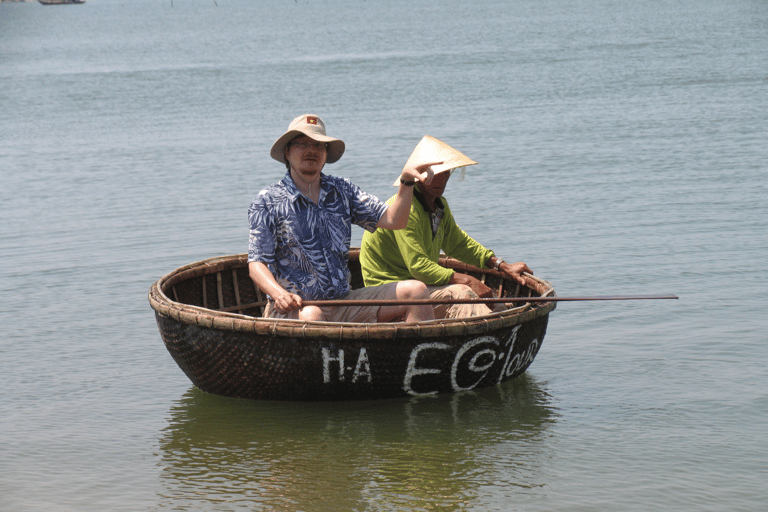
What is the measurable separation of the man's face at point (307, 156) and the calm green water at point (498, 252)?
139cm

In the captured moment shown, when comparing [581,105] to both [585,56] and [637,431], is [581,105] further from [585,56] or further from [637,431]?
[637,431]

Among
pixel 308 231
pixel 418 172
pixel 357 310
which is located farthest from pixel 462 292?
pixel 308 231

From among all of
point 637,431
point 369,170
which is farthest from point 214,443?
point 369,170

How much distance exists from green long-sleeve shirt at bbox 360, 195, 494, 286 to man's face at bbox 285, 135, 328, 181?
1.90 feet

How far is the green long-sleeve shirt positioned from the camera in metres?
6.14

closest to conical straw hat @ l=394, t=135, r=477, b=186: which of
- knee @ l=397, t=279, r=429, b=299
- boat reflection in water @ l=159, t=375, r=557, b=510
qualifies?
knee @ l=397, t=279, r=429, b=299

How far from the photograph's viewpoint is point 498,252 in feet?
32.7

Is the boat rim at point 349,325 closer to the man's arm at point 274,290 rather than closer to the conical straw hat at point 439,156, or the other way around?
the man's arm at point 274,290

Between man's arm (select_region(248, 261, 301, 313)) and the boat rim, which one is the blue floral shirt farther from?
the boat rim

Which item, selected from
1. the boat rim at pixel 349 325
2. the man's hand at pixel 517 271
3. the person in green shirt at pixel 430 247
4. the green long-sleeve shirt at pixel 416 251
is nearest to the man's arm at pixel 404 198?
the person in green shirt at pixel 430 247

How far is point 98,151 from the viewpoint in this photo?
18297mm

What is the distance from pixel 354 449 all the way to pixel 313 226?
127 cm

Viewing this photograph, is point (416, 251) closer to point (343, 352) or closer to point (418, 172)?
point (418, 172)

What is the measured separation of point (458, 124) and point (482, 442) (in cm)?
1480
